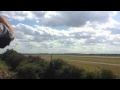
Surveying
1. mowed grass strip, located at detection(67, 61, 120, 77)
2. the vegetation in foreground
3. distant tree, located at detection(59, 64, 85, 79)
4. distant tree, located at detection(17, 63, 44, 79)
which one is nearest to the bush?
the vegetation in foreground

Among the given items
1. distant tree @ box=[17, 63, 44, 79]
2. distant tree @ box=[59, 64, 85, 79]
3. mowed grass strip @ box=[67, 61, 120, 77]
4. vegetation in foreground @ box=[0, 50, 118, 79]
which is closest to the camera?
mowed grass strip @ box=[67, 61, 120, 77]

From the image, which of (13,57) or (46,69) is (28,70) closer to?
(46,69)

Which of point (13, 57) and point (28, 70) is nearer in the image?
point (28, 70)

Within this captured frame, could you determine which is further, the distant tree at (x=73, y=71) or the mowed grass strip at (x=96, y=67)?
the distant tree at (x=73, y=71)

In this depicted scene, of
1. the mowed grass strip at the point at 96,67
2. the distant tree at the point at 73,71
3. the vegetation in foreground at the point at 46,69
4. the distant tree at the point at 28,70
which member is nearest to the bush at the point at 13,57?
the vegetation in foreground at the point at 46,69

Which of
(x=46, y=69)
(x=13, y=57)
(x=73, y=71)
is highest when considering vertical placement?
(x=13, y=57)

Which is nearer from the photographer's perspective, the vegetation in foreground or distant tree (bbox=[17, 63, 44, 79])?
the vegetation in foreground

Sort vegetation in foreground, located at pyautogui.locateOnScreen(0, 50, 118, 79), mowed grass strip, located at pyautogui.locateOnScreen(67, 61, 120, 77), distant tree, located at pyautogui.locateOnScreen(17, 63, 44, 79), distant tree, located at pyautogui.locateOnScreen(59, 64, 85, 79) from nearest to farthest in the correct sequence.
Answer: mowed grass strip, located at pyautogui.locateOnScreen(67, 61, 120, 77) < vegetation in foreground, located at pyautogui.locateOnScreen(0, 50, 118, 79) < distant tree, located at pyautogui.locateOnScreen(59, 64, 85, 79) < distant tree, located at pyautogui.locateOnScreen(17, 63, 44, 79)

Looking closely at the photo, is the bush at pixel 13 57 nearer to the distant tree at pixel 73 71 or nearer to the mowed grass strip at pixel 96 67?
the distant tree at pixel 73 71

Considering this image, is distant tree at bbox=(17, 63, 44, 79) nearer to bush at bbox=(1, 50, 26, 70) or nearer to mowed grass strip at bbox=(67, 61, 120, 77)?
bush at bbox=(1, 50, 26, 70)

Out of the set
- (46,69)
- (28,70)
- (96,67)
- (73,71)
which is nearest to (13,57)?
(28,70)

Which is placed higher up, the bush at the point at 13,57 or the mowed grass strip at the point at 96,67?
the bush at the point at 13,57

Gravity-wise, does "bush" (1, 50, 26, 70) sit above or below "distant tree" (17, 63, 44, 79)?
above
